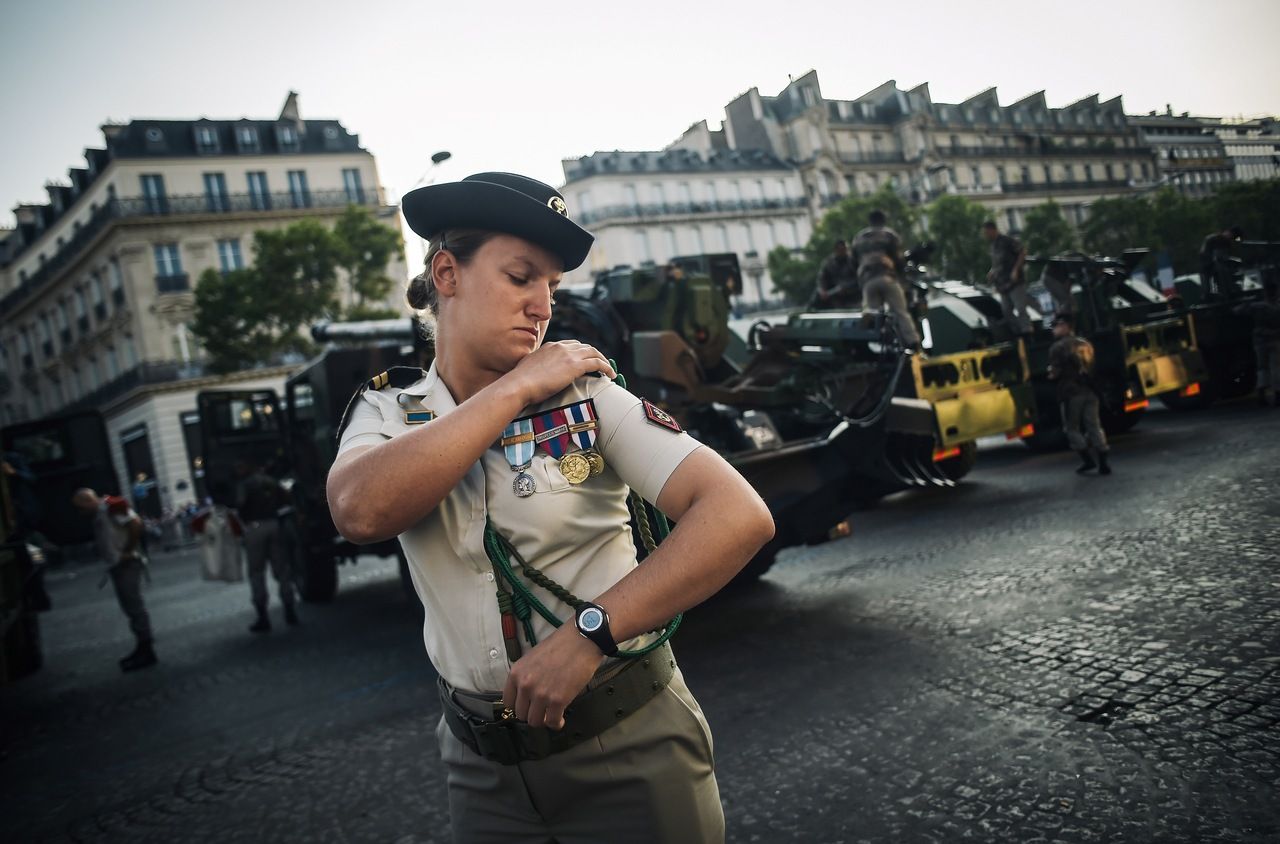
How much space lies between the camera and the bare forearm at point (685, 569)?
1.20 meters

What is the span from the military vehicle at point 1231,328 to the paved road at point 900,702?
13.3ft

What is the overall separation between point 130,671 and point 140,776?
3.69 m

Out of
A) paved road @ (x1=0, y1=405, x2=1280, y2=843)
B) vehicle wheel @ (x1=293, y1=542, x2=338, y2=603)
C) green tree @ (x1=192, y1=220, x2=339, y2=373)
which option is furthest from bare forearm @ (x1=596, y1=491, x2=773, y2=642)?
green tree @ (x1=192, y1=220, x2=339, y2=373)

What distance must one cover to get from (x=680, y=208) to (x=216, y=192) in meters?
26.9

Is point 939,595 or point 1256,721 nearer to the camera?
point 1256,721

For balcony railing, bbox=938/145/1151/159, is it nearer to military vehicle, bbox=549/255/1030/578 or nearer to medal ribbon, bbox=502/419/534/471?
military vehicle, bbox=549/255/1030/578

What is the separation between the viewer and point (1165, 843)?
7.49 ft

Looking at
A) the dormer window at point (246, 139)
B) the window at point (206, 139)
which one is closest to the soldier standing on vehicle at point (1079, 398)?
the dormer window at point (246, 139)

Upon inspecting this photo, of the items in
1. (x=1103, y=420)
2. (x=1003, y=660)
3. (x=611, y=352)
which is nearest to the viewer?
(x=1003, y=660)

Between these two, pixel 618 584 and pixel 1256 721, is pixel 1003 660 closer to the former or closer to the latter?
pixel 1256 721

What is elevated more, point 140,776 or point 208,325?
point 208,325

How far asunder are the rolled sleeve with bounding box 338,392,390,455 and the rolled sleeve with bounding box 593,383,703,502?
38 cm

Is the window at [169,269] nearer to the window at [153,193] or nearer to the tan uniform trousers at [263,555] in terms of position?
the window at [153,193]

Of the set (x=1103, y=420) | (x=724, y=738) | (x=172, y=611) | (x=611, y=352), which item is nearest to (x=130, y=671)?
(x=172, y=611)
